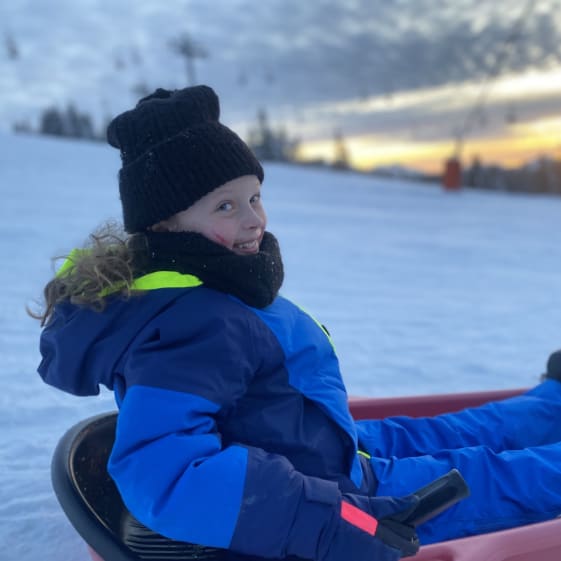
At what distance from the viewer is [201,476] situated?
107 cm

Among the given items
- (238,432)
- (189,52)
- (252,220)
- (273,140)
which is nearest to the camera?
(238,432)

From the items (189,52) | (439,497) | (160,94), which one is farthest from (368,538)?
(189,52)

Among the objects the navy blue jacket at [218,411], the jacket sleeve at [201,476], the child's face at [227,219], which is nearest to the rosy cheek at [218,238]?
the child's face at [227,219]

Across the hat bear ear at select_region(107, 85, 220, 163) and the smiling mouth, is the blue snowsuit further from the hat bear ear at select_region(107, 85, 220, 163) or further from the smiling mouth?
the hat bear ear at select_region(107, 85, 220, 163)

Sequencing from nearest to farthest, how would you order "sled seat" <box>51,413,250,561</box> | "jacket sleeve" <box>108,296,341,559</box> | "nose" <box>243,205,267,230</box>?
"jacket sleeve" <box>108,296,341,559</box> → "sled seat" <box>51,413,250,561</box> → "nose" <box>243,205,267,230</box>

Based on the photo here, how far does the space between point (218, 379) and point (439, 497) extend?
40cm

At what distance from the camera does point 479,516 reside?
141cm

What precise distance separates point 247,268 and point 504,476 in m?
0.69

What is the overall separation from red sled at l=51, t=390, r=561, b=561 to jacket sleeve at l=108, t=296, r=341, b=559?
0.43ft

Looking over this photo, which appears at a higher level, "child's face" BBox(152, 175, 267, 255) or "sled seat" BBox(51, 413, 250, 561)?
"child's face" BBox(152, 175, 267, 255)

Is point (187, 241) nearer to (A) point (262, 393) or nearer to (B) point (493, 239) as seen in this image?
(A) point (262, 393)

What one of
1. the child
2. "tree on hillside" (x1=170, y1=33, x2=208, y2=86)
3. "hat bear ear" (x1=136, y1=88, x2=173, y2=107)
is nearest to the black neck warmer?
the child

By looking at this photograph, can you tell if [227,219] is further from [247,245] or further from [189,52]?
[189,52]

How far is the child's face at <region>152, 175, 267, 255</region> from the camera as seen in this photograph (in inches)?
51.4
